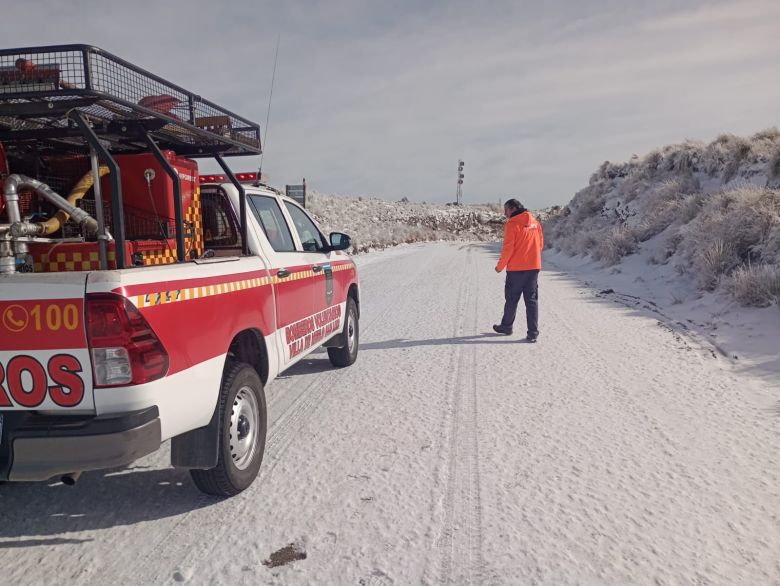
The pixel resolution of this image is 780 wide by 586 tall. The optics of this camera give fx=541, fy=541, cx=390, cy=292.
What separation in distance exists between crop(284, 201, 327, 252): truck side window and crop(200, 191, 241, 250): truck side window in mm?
810

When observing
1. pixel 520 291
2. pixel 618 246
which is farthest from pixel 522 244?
pixel 618 246

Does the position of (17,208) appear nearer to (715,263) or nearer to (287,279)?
(287,279)

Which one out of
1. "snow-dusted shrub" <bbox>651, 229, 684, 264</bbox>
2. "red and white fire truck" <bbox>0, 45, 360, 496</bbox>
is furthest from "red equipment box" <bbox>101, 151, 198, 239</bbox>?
"snow-dusted shrub" <bbox>651, 229, 684, 264</bbox>

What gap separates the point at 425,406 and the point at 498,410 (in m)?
0.65

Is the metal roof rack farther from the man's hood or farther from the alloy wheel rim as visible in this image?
the man's hood

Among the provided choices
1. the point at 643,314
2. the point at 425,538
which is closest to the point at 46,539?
the point at 425,538

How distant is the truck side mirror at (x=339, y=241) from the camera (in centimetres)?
595

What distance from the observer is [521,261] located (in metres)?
7.58

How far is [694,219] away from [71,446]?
564 inches

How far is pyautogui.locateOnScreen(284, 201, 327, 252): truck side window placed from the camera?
5.49m

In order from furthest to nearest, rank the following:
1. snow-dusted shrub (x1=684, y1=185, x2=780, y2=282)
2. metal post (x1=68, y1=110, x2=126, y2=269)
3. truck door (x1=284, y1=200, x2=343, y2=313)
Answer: snow-dusted shrub (x1=684, y1=185, x2=780, y2=282), truck door (x1=284, y1=200, x2=343, y2=313), metal post (x1=68, y1=110, x2=126, y2=269)

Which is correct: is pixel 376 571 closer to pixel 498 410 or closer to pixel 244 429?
pixel 244 429

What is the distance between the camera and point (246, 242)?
170 inches

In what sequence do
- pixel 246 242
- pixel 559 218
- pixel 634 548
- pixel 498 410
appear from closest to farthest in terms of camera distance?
1. pixel 634 548
2. pixel 246 242
3. pixel 498 410
4. pixel 559 218
